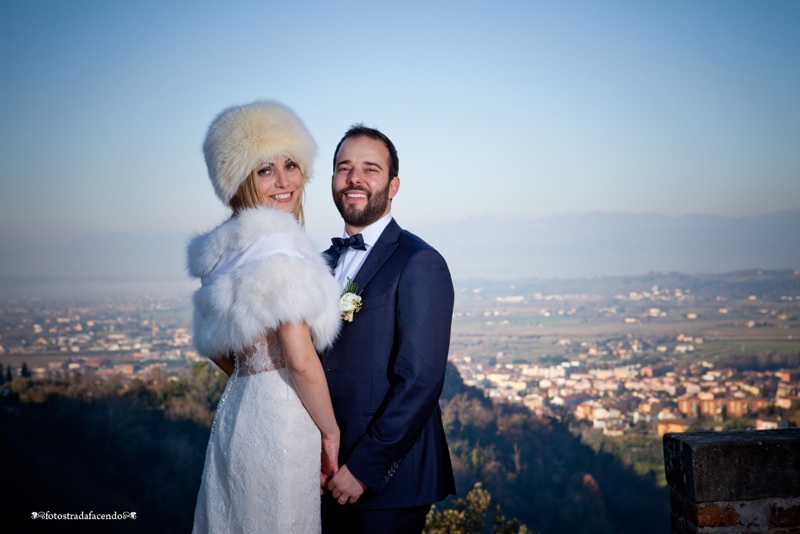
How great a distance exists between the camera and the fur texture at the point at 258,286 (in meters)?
2.36

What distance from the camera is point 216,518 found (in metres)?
2.57

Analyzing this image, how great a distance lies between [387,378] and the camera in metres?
2.64

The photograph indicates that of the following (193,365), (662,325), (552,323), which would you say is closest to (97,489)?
(193,365)

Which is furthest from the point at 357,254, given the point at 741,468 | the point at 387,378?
the point at 741,468

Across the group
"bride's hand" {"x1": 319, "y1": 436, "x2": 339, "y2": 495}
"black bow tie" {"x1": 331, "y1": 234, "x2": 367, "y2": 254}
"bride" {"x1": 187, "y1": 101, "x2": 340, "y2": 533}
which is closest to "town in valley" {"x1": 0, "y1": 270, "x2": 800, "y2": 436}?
"black bow tie" {"x1": 331, "y1": 234, "x2": 367, "y2": 254}

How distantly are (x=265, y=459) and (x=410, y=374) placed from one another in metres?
0.60

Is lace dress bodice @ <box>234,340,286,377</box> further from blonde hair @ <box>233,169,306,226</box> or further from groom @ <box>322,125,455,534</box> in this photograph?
blonde hair @ <box>233,169,306,226</box>

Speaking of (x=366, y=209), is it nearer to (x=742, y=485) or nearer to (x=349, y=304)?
(x=349, y=304)

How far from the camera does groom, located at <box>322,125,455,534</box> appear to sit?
2508 mm

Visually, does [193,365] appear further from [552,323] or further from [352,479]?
[352,479]

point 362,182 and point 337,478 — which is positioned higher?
point 362,182

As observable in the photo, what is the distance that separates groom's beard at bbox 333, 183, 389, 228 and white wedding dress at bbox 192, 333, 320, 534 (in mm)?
653

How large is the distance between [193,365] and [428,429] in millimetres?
14057

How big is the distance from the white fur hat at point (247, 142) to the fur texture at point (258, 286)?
0.62 ft
